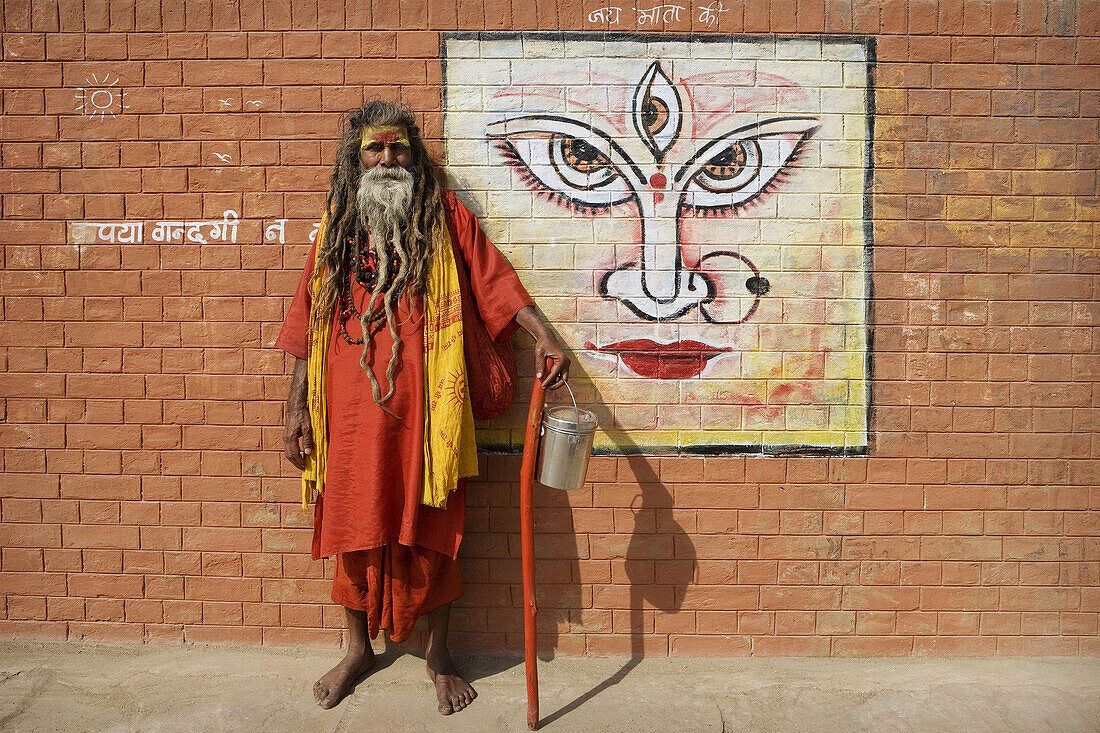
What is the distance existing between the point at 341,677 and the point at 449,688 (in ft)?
1.51

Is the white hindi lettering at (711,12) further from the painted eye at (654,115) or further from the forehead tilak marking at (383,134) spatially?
the forehead tilak marking at (383,134)

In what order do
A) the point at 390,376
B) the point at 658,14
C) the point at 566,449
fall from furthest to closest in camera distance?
1. the point at 658,14
2. the point at 390,376
3. the point at 566,449

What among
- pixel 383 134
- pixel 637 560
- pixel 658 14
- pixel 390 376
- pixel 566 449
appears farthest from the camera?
pixel 637 560

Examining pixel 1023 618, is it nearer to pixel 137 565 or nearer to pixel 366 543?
pixel 366 543

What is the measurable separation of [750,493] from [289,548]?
212 centimetres

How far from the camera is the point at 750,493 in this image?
11.5ft

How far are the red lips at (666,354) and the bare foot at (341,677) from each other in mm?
1671

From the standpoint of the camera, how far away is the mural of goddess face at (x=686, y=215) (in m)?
3.42

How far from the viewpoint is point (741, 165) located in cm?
345

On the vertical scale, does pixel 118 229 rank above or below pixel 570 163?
below

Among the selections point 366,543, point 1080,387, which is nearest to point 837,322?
point 1080,387

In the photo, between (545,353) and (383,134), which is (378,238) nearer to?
(383,134)

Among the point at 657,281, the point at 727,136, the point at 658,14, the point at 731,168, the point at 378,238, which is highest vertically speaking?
the point at 658,14

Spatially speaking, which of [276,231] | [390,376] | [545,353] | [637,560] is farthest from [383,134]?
[637,560]
